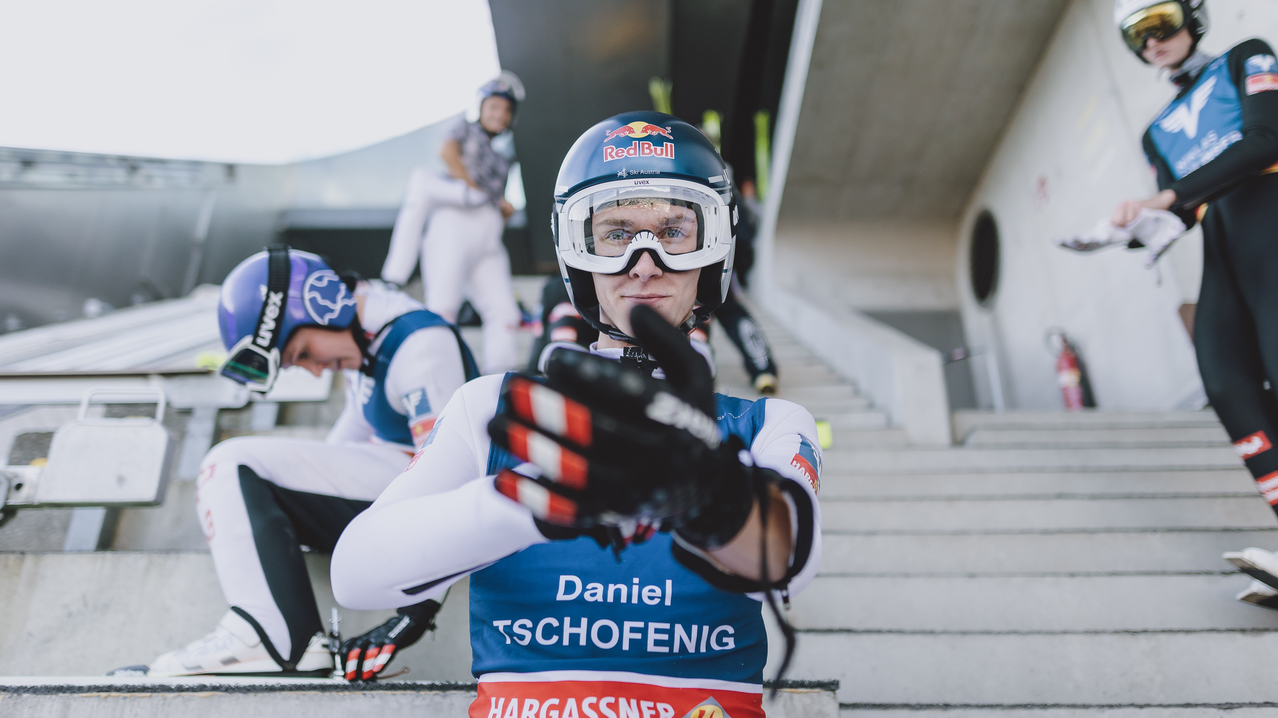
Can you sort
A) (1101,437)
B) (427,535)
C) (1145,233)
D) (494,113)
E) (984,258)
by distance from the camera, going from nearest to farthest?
(427,535) < (1145,233) < (1101,437) < (494,113) < (984,258)

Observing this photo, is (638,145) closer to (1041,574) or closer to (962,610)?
(962,610)

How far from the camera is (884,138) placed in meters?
7.73

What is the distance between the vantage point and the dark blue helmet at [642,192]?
1189 mm

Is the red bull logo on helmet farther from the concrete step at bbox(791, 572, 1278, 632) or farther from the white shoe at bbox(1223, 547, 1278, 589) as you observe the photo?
the white shoe at bbox(1223, 547, 1278, 589)

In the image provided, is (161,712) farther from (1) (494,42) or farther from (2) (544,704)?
(1) (494,42)

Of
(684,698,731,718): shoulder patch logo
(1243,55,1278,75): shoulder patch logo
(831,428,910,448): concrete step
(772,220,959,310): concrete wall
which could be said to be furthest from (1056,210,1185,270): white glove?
(772,220,959,310): concrete wall

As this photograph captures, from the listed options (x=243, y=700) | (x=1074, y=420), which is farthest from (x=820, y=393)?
(x=243, y=700)

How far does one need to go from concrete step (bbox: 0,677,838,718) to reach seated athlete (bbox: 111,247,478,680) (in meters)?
0.26

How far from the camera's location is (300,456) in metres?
2.04

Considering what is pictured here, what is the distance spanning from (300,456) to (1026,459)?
10.1ft

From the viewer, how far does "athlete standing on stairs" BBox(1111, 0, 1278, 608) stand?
2.03m

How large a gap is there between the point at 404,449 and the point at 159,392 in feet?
3.14

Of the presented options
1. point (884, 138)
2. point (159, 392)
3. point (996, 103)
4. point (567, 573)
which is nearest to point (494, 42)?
point (884, 138)

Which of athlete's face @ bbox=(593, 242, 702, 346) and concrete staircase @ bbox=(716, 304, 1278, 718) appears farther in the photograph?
concrete staircase @ bbox=(716, 304, 1278, 718)
